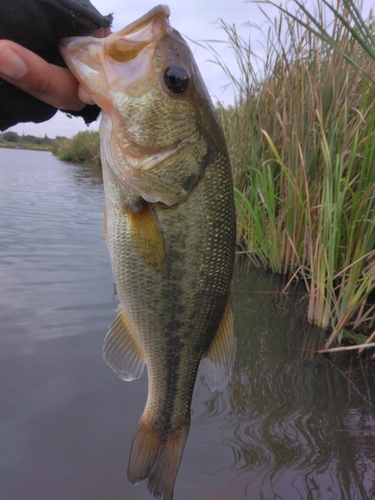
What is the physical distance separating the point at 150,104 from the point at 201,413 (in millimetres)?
2052

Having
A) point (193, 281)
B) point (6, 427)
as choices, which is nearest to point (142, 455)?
point (193, 281)

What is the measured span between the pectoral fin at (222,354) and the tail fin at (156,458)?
297mm

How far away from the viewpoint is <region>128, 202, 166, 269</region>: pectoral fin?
58.8 inches

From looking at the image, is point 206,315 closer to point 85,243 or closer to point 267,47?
point 267,47

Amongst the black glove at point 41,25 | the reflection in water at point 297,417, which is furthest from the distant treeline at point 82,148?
the black glove at point 41,25

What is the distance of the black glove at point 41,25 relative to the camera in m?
1.30

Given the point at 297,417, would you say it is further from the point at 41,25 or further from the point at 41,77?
the point at 41,25

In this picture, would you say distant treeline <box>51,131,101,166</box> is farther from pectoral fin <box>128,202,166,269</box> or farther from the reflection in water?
pectoral fin <box>128,202,166,269</box>

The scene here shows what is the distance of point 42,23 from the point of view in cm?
133

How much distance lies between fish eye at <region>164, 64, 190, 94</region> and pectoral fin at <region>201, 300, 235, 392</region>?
0.90 meters

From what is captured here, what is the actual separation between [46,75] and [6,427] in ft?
6.88

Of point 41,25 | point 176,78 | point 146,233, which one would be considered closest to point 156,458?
point 146,233

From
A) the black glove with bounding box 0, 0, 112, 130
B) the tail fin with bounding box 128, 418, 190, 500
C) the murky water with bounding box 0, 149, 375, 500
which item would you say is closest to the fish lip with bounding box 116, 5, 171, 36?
the black glove with bounding box 0, 0, 112, 130

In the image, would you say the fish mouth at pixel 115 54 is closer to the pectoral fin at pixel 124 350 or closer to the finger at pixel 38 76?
the finger at pixel 38 76
